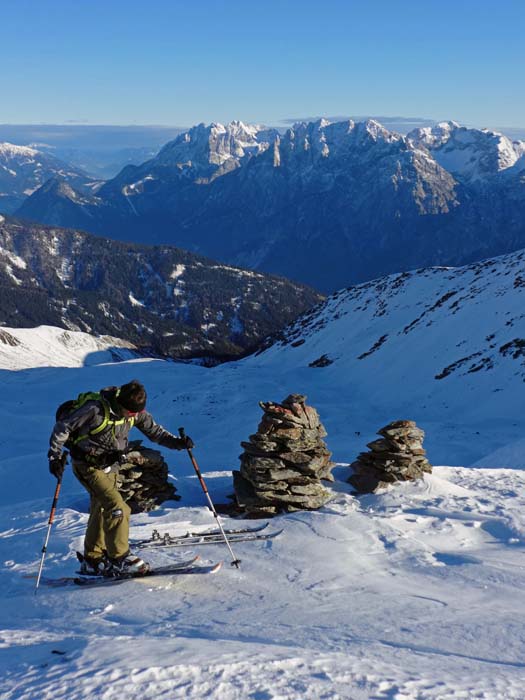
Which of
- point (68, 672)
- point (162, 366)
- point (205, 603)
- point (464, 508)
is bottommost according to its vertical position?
point (162, 366)

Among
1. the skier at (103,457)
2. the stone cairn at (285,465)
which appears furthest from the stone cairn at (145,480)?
the skier at (103,457)

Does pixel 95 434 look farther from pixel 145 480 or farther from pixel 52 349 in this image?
pixel 52 349

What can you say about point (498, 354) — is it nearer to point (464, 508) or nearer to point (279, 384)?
point (279, 384)

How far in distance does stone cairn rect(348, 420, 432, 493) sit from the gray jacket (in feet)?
29.0

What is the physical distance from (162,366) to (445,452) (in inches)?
2408

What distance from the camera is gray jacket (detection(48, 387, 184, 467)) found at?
925 cm

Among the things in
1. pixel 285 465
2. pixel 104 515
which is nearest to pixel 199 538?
pixel 104 515

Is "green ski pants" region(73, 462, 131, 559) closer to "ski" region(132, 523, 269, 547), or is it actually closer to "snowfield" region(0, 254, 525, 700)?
"snowfield" region(0, 254, 525, 700)

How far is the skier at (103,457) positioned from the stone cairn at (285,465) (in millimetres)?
6013

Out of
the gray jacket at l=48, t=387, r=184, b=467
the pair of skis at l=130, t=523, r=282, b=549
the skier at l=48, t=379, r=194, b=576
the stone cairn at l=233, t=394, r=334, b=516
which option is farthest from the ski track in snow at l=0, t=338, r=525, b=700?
the gray jacket at l=48, t=387, r=184, b=467

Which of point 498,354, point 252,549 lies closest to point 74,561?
point 252,549

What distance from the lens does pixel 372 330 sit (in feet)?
257

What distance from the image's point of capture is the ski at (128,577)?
9531mm

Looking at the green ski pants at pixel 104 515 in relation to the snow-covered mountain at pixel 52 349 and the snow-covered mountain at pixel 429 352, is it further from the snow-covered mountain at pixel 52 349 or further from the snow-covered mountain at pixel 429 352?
the snow-covered mountain at pixel 52 349
